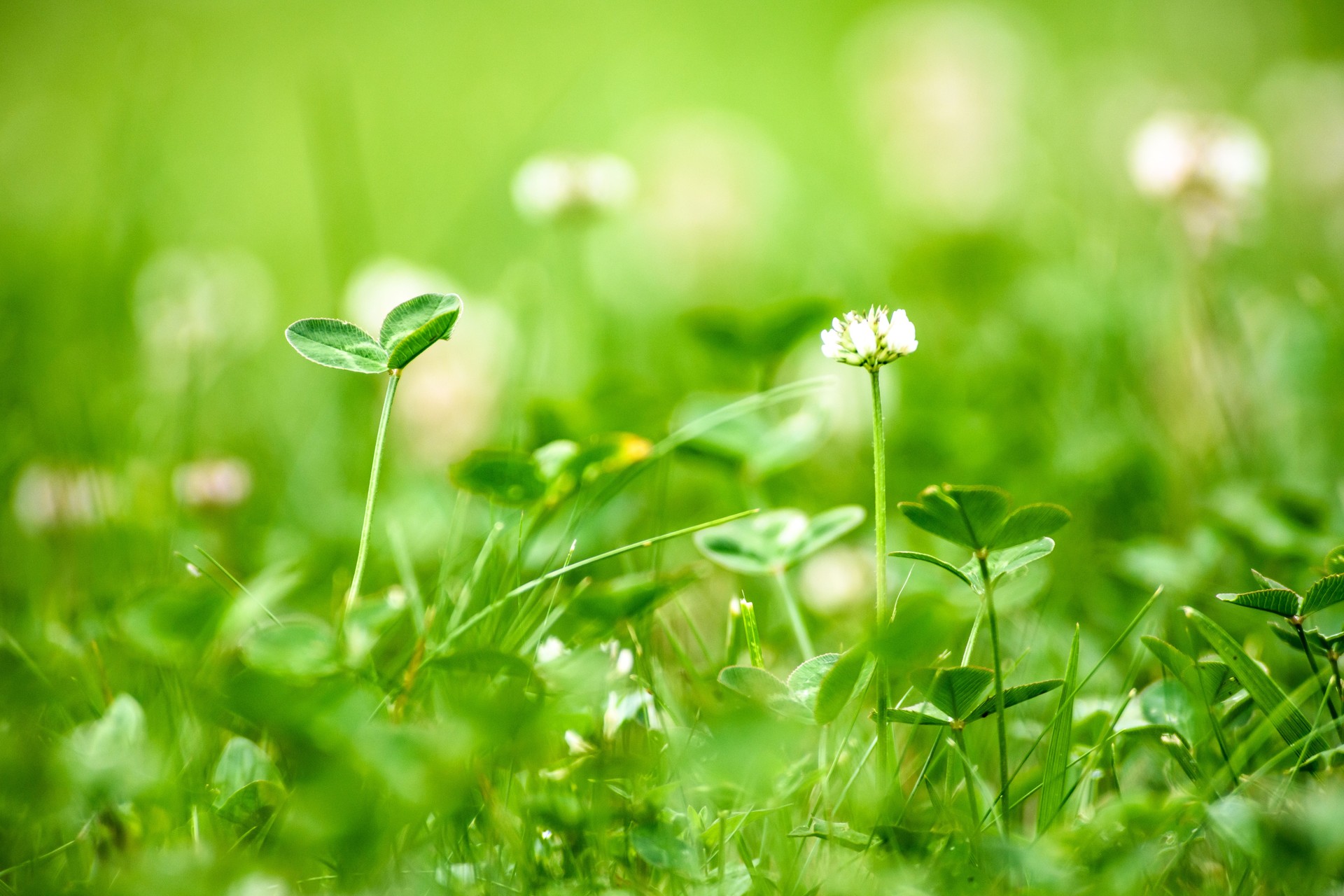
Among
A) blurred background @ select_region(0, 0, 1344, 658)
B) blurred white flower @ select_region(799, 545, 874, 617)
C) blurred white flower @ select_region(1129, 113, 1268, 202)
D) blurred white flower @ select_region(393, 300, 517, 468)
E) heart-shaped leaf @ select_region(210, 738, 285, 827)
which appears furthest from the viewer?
blurred white flower @ select_region(393, 300, 517, 468)

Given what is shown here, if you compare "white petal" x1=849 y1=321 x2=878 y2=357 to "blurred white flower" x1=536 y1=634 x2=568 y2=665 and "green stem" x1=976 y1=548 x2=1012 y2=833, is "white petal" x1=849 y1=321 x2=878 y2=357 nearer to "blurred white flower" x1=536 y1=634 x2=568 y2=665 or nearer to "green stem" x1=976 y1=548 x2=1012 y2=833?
"green stem" x1=976 y1=548 x2=1012 y2=833

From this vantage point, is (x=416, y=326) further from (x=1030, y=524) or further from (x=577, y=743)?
(x=1030, y=524)

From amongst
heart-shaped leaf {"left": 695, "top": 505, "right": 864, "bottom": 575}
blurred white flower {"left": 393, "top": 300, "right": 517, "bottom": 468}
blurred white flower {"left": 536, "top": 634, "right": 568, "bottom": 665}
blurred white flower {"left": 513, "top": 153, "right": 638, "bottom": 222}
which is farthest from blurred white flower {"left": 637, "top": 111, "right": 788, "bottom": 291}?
blurred white flower {"left": 536, "top": 634, "right": 568, "bottom": 665}

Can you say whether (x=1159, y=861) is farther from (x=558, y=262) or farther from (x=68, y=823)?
(x=558, y=262)

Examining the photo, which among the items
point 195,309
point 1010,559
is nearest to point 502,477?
point 1010,559

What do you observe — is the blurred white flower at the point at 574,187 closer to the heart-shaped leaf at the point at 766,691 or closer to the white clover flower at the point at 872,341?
the white clover flower at the point at 872,341

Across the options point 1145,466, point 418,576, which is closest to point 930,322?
point 1145,466
